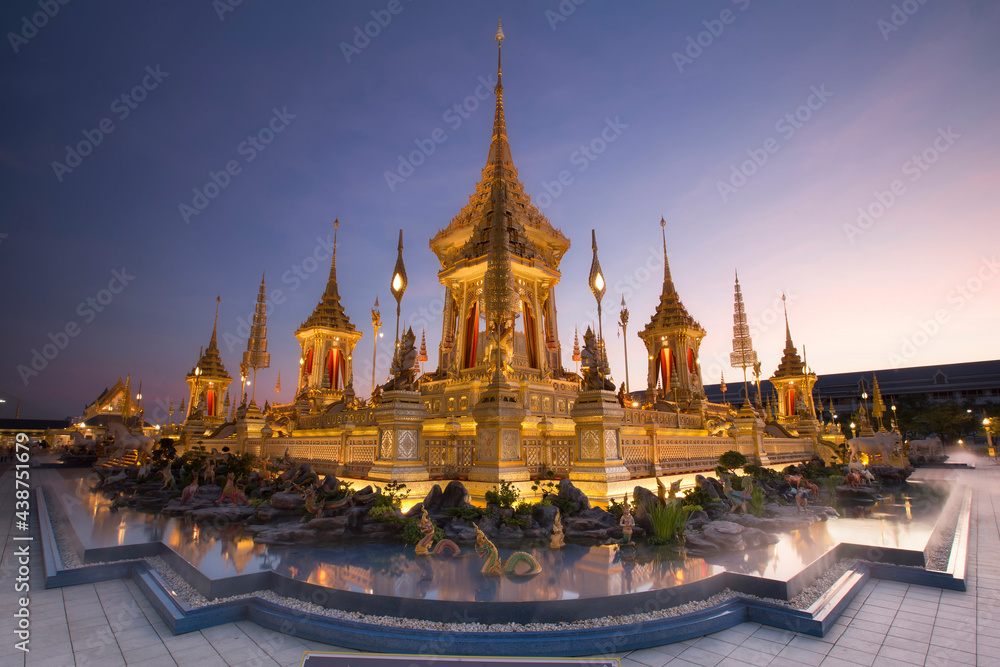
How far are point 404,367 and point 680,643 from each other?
8171 mm

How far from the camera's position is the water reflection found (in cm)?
479

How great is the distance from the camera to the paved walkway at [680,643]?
12.6 feet

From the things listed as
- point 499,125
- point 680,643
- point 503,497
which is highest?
point 499,125

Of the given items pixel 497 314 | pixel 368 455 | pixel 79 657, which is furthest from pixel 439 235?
pixel 79 657

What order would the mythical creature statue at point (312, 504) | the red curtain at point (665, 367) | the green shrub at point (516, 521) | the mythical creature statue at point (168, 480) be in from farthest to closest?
the red curtain at point (665, 367) → the mythical creature statue at point (168, 480) → the mythical creature statue at point (312, 504) → the green shrub at point (516, 521)

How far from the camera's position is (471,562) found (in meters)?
5.94

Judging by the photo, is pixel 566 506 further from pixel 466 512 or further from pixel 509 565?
pixel 509 565

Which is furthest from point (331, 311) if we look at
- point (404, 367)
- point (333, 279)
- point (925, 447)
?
point (925, 447)

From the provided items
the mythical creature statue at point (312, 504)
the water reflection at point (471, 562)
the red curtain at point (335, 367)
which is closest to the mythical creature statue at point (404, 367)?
the mythical creature statue at point (312, 504)

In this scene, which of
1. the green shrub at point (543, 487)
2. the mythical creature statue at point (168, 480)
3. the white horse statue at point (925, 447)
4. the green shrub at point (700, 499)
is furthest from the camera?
the white horse statue at point (925, 447)

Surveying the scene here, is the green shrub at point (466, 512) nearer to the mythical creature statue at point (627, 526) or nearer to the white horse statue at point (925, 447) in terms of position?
the mythical creature statue at point (627, 526)

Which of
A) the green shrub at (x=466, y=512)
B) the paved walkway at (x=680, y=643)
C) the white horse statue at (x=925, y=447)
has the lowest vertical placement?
the white horse statue at (x=925, y=447)

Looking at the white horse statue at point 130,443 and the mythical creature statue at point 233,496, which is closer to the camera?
the mythical creature statue at point 233,496

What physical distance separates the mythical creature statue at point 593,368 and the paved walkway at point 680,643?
5.84 metres
